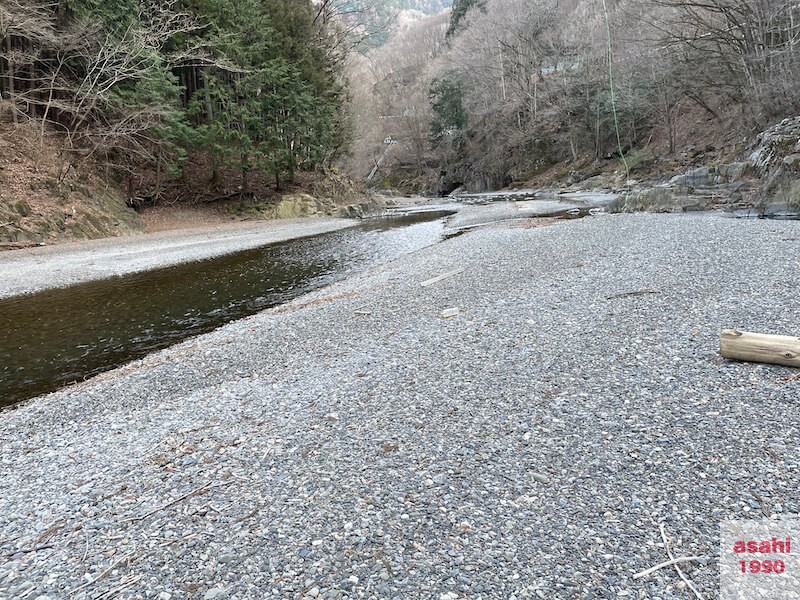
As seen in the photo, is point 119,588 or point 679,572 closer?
point 679,572

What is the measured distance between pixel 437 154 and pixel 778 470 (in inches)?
2077

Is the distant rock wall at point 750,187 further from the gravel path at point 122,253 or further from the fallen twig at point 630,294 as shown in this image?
the gravel path at point 122,253

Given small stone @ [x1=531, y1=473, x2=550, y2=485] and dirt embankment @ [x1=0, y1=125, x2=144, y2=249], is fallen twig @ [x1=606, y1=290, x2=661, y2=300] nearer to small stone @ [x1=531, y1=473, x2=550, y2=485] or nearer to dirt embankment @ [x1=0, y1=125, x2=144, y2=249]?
small stone @ [x1=531, y1=473, x2=550, y2=485]

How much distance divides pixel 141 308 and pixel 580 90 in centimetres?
3817

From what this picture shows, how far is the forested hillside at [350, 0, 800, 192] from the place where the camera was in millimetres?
18531

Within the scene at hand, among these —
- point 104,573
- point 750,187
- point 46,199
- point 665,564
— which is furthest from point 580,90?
point 104,573

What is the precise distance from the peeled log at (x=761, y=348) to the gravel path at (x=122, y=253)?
11.9 metres

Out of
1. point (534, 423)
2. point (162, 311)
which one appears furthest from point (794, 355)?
point (162, 311)

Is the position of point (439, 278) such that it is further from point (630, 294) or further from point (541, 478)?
point (541, 478)

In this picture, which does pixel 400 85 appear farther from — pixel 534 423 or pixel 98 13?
pixel 534 423

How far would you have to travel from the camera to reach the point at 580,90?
36656 mm

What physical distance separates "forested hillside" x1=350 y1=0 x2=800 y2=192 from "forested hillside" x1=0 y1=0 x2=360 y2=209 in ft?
42.4

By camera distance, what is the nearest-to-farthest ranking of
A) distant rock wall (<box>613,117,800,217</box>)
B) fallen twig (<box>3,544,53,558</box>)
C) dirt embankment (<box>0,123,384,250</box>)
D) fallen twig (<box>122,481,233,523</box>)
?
fallen twig (<box>3,544,53,558</box>)
fallen twig (<box>122,481,233,523</box>)
distant rock wall (<box>613,117,800,217</box>)
dirt embankment (<box>0,123,384,250</box>)

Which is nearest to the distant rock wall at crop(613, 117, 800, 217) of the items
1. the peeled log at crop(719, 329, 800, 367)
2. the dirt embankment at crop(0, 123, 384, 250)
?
the peeled log at crop(719, 329, 800, 367)
